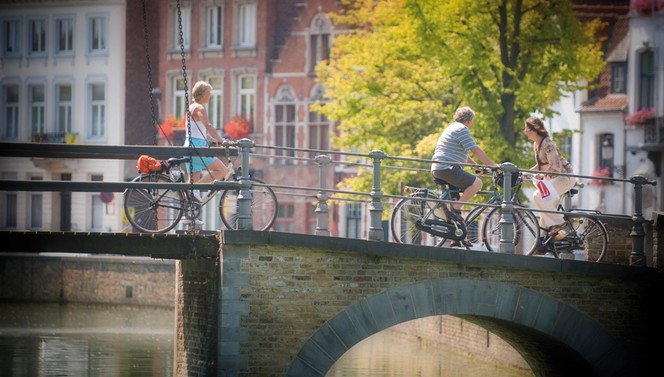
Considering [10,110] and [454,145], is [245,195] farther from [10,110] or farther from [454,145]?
[10,110]

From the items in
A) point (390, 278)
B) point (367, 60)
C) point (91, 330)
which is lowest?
point (91, 330)

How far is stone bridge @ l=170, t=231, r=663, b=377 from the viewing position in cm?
1702

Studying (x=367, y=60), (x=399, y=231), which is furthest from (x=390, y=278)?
(x=367, y=60)

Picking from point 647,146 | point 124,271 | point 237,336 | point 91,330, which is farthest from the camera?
point 124,271

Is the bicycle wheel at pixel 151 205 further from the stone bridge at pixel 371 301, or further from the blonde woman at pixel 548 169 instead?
the blonde woman at pixel 548 169

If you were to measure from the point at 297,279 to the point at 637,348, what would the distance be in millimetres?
4184

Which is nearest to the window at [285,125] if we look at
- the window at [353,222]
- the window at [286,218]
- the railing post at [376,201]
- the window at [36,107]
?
the window at [286,218]

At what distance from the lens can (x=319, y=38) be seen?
50719mm

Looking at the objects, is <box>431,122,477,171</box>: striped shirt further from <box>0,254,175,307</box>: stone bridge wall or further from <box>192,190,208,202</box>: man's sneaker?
<box>0,254,175,307</box>: stone bridge wall

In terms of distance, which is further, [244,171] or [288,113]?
[288,113]

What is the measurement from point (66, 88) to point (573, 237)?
3880 centimetres

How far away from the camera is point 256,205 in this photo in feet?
62.5

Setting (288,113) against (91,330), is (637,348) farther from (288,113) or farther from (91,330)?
(288,113)

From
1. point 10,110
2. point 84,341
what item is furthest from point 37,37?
point 84,341
